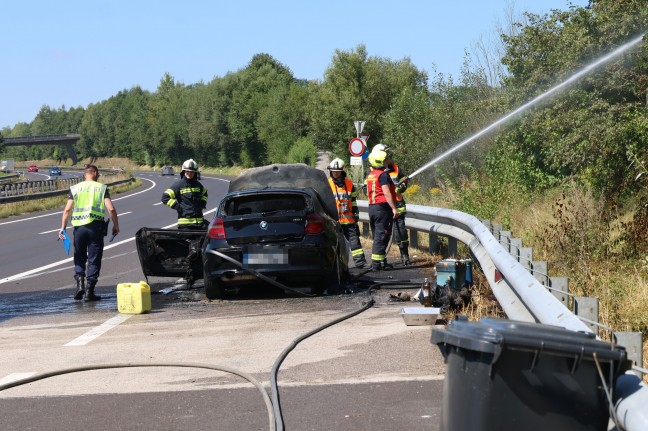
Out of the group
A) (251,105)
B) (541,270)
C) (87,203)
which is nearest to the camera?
(541,270)

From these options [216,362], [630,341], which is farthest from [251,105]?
[630,341]

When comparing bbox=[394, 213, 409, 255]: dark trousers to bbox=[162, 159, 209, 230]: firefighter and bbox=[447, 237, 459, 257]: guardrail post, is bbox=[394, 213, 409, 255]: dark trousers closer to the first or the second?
bbox=[447, 237, 459, 257]: guardrail post

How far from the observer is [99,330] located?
9664 millimetres

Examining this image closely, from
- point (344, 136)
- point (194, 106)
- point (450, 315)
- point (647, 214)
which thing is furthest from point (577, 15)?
point (194, 106)

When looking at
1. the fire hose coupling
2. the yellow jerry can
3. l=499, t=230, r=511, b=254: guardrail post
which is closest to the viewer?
l=499, t=230, r=511, b=254: guardrail post

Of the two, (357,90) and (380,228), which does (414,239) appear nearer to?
(380,228)

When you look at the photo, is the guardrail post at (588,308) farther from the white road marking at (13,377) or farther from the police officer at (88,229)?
the police officer at (88,229)

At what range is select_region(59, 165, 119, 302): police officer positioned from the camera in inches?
487

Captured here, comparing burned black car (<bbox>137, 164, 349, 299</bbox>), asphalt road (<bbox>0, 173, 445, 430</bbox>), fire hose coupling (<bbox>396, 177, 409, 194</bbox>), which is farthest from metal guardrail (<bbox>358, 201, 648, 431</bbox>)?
burned black car (<bbox>137, 164, 349, 299</bbox>)

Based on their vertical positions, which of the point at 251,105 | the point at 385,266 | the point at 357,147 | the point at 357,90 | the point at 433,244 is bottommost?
the point at 385,266

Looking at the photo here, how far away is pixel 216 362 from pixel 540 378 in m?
4.24

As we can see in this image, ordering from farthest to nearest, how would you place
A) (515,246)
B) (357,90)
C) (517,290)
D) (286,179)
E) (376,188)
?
(357,90) < (286,179) < (376,188) < (515,246) < (517,290)

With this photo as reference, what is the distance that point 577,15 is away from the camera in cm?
1958

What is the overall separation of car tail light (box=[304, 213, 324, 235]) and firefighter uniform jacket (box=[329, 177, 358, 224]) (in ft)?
10.1
